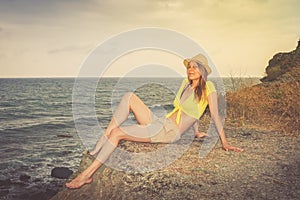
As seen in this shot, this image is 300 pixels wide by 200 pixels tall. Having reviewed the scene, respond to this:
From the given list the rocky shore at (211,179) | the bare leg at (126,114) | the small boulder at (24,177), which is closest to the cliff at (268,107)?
the rocky shore at (211,179)

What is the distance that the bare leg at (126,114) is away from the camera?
219 inches

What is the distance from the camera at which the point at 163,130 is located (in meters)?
5.91

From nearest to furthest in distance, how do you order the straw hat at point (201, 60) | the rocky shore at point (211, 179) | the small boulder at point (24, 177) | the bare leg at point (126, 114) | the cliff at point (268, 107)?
the rocky shore at point (211, 179), the bare leg at point (126, 114), the straw hat at point (201, 60), the cliff at point (268, 107), the small boulder at point (24, 177)

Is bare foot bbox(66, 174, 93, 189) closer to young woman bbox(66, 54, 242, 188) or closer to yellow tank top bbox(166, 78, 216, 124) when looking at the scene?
young woman bbox(66, 54, 242, 188)

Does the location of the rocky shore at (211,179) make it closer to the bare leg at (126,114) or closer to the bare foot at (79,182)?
the bare foot at (79,182)

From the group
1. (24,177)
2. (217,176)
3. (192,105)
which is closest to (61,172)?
(24,177)

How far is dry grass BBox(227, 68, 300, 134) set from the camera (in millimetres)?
9156

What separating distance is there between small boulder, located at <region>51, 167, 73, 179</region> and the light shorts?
5809mm

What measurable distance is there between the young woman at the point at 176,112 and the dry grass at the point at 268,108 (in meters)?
3.53

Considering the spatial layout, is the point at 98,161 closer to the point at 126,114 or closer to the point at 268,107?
the point at 126,114

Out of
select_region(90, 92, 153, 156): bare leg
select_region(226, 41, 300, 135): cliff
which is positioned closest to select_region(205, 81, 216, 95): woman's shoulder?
select_region(90, 92, 153, 156): bare leg

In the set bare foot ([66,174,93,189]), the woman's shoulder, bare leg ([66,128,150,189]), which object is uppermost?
the woman's shoulder

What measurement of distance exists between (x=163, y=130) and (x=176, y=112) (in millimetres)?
488

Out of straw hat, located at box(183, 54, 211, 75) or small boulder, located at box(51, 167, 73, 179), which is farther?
small boulder, located at box(51, 167, 73, 179)
